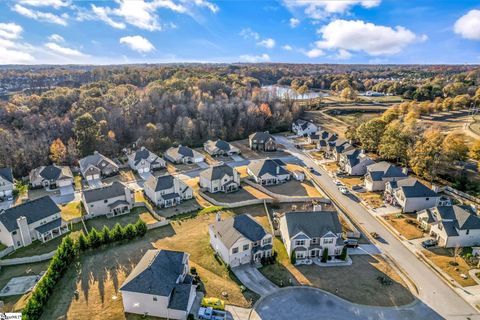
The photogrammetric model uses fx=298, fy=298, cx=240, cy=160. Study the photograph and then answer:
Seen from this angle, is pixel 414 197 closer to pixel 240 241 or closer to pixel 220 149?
pixel 240 241

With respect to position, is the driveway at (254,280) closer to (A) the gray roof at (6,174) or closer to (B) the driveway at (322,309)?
(B) the driveway at (322,309)

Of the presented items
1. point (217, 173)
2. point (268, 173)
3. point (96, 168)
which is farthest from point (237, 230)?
point (96, 168)

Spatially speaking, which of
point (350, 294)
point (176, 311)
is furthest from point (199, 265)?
point (350, 294)

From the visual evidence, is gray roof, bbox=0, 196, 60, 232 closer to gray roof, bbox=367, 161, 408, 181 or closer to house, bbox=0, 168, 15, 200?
house, bbox=0, 168, 15, 200

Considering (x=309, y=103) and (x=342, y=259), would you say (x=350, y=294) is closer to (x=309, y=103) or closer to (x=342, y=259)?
(x=342, y=259)

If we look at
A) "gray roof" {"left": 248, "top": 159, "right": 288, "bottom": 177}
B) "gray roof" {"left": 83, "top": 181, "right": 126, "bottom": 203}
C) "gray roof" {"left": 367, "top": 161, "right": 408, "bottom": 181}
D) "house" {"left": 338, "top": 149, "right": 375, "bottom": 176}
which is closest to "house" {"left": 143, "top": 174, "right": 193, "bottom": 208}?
"gray roof" {"left": 83, "top": 181, "right": 126, "bottom": 203}

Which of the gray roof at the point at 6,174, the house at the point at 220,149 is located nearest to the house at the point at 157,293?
the gray roof at the point at 6,174
